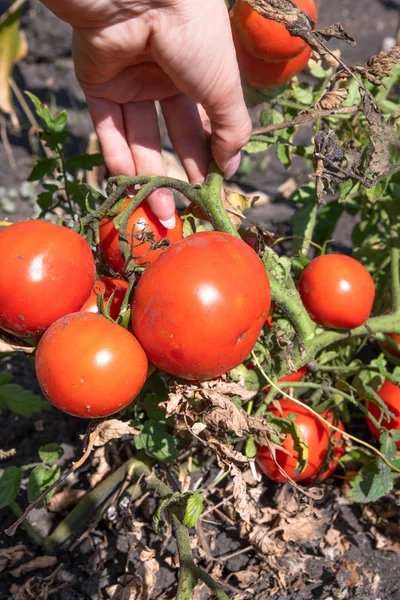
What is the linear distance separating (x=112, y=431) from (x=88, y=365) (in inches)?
8.8

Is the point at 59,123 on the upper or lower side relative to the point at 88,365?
upper

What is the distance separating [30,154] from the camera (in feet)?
11.2

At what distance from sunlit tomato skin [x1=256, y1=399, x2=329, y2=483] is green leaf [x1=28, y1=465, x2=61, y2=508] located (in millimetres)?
577

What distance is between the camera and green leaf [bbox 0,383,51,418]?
1.68 metres

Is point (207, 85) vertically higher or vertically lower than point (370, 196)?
higher

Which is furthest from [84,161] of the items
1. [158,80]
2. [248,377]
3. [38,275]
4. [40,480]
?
[40,480]

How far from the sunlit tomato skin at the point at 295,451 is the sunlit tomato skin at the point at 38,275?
74 cm

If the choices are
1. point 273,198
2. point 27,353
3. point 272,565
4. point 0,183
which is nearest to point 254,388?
point 272,565

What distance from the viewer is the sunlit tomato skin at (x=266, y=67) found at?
1.71 m

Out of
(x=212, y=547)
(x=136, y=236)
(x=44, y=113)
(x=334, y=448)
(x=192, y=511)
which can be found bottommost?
(x=212, y=547)

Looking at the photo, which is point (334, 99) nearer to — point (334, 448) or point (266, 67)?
point (266, 67)

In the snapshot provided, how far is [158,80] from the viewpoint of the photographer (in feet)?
5.58

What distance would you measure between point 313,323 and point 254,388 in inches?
9.5

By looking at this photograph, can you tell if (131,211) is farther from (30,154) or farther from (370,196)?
(30,154)
